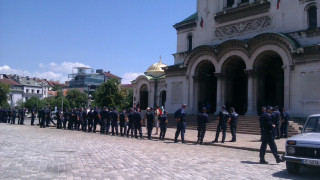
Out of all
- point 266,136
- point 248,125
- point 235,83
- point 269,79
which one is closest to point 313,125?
point 266,136

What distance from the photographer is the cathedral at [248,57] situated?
79.4ft

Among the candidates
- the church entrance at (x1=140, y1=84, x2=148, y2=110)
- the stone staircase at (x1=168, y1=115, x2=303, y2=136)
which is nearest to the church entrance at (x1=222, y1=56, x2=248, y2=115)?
the stone staircase at (x1=168, y1=115, x2=303, y2=136)

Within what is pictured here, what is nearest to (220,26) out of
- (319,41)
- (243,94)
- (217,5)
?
(217,5)

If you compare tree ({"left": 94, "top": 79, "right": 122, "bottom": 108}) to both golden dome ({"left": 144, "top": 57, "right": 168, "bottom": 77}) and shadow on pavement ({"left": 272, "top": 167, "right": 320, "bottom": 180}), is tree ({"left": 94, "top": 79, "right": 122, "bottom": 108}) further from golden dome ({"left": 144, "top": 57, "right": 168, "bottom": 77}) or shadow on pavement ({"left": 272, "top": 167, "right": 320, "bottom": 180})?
shadow on pavement ({"left": 272, "top": 167, "right": 320, "bottom": 180})

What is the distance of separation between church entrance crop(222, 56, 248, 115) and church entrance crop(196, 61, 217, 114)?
2304 mm

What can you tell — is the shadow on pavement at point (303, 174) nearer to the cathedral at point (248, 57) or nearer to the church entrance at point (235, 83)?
the cathedral at point (248, 57)

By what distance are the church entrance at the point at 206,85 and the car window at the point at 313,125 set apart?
2187 centimetres

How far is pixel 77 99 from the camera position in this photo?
270ft

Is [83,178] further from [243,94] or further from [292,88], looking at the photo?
[243,94]

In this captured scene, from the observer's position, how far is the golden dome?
143 ft

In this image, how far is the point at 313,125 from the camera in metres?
9.70

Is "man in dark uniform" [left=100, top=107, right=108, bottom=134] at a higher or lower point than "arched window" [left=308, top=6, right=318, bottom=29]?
lower

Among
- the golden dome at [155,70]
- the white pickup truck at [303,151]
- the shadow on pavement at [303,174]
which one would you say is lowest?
the shadow on pavement at [303,174]

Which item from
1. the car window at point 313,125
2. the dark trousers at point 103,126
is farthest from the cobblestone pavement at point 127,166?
the dark trousers at point 103,126
